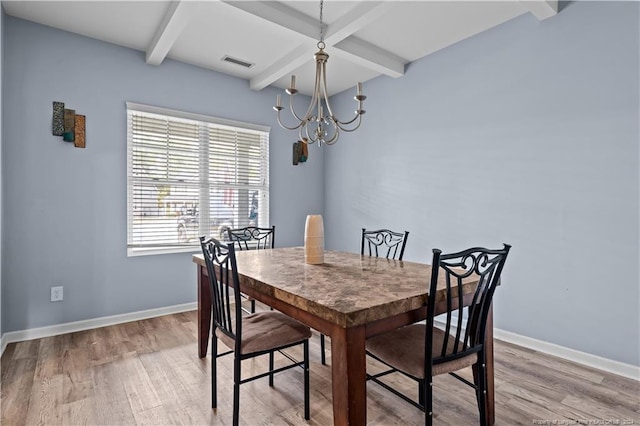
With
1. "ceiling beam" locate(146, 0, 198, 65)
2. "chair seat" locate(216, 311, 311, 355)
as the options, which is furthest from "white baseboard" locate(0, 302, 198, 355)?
"ceiling beam" locate(146, 0, 198, 65)

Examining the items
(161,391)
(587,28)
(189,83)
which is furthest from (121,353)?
(587,28)

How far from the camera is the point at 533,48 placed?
8.86 feet

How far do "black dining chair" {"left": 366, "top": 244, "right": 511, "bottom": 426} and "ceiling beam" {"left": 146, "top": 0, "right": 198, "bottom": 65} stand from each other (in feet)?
7.87

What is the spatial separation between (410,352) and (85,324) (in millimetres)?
2935

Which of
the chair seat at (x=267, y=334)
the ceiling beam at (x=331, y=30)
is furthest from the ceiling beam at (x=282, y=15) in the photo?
the chair seat at (x=267, y=334)

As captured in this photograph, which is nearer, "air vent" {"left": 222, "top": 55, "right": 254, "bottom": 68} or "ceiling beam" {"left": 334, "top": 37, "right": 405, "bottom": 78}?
"ceiling beam" {"left": 334, "top": 37, "right": 405, "bottom": 78}

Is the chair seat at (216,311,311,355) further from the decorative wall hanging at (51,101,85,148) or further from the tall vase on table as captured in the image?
the decorative wall hanging at (51,101,85,148)

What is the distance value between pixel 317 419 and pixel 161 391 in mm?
979

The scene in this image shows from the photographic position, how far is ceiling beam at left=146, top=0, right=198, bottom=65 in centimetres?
245

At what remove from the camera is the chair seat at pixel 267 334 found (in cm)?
175

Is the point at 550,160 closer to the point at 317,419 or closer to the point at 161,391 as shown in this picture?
the point at 317,419

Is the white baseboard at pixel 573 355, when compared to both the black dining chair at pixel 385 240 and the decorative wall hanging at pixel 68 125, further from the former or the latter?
the decorative wall hanging at pixel 68 125

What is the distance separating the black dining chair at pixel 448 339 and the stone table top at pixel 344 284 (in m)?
0.08

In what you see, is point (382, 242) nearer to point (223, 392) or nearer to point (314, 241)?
point (314, 241)
